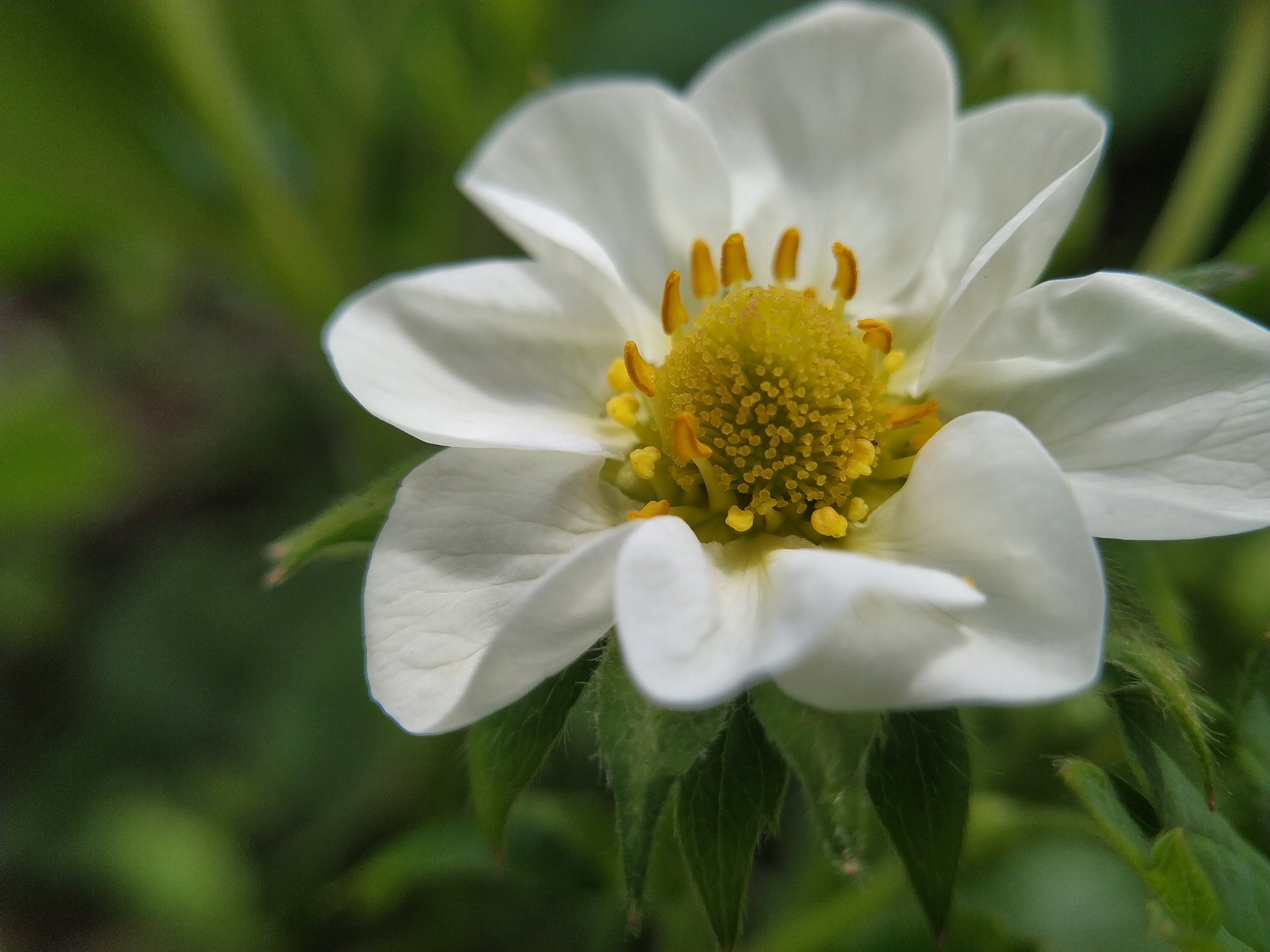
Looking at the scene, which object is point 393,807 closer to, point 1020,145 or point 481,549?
point 481,549

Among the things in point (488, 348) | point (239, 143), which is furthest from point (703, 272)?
point (239, 143)

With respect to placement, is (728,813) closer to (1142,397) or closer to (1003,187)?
(1142,397)

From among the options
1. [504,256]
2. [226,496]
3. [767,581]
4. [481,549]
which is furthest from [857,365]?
[226,496]

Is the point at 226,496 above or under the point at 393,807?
above

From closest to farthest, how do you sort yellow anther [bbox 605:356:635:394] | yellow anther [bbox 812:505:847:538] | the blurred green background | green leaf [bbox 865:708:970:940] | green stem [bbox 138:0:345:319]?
green leaf [bbox 865:708:970:940]
yellow anther [bbox 812:505:847:538]
yellow anther [bbox 605:356:635:394]
the blurred green background
green stem [bbox 138:0:345:319]

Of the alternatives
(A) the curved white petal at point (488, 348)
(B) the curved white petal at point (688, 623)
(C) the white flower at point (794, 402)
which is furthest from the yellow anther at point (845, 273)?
(B) the curved white petal at point (688, 623)

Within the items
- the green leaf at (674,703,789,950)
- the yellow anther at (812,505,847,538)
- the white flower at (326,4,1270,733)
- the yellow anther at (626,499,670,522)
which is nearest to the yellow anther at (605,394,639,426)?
the white flower at (326,4,1270,733)

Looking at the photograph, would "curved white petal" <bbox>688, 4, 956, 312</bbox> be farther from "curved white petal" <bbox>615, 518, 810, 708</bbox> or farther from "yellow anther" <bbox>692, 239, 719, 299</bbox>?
"curved white petal" <bbox>615, 518, 810, 708</bbox>
